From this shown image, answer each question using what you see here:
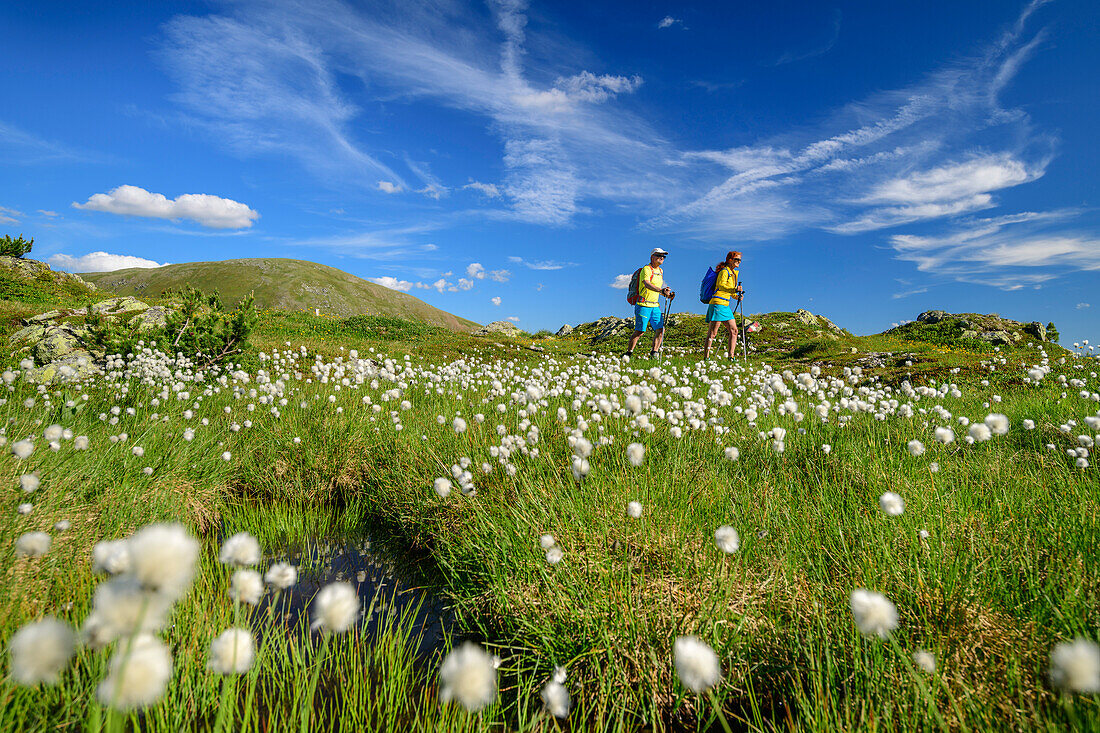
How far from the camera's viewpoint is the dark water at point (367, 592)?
3330 mm

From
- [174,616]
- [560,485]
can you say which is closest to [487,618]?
[560,485]

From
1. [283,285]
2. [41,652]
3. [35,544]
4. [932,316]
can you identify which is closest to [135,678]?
[41,652]

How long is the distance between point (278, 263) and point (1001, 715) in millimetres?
162195

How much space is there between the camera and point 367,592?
386 cm

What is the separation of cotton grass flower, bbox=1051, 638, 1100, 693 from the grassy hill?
117109 mm

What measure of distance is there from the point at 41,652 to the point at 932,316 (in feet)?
103

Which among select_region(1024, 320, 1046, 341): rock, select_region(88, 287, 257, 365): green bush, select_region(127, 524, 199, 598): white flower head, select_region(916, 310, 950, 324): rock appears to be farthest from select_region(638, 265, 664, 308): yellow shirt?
select_region(916, 310, 950, 324): rock

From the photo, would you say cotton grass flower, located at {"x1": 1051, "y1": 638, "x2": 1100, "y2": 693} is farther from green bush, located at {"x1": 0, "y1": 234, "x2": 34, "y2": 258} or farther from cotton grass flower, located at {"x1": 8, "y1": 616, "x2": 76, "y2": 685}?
green bush, located at {"x1": 0, "y1": 234, "x2": 34, "y2": 258}

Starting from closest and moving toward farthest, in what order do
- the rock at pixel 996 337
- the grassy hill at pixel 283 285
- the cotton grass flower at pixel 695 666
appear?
1. the cotton grass flower at pixel 695 666
2. the rock at pixel 996 337
3. the grassy hill at pixel 283 285

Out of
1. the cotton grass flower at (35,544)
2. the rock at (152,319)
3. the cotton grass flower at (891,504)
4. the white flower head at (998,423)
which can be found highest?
the rock at (152,319)

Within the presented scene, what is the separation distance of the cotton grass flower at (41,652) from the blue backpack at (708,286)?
13.9 m

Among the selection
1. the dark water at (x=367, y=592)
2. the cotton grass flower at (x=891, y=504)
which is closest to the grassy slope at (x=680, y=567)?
the dark water at (x=367, y=592)

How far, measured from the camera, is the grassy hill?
11800 cm

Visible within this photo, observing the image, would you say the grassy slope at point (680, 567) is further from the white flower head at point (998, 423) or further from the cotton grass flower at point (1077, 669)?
the white flower head at point (998, 423)
